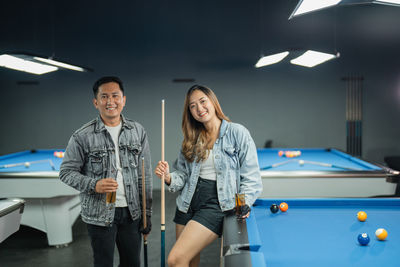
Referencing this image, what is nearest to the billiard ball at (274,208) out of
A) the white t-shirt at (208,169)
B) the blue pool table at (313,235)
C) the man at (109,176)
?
the blue pool table at (313,235)

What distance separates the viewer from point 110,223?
1.86 metres

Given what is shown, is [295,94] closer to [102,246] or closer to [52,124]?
[52,124]

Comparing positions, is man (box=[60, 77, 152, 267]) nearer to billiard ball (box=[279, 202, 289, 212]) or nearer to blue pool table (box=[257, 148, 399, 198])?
billiard ball (box=[279, 202, 289, 212])

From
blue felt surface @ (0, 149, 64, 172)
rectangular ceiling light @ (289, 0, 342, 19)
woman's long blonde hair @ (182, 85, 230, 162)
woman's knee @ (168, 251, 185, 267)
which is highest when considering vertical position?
rectangular ceiling light @ (289, 0, 342, 19)

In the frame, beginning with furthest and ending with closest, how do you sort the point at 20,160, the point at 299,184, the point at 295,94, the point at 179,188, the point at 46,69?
the point at 295,94, the point at 20,160, the point at 46,69, the point at 299,184, the point at 179,188

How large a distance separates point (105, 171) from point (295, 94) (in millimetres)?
4534

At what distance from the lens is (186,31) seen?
5.86m

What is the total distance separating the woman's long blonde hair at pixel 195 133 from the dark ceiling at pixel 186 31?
12.5 ft

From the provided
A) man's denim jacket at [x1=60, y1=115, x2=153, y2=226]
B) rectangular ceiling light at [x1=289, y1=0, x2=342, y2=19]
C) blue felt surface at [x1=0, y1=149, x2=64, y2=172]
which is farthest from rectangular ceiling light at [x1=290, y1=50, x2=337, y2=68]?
blue felt surface at [x1=0, y1=149, x2=64, y2=172]

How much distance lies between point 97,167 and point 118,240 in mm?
437

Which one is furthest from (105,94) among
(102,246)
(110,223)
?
(102,246)

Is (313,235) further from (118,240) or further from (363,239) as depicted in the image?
(118,240)

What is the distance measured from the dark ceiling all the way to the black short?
4.08 m

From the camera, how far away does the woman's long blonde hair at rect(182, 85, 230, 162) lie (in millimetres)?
2109
